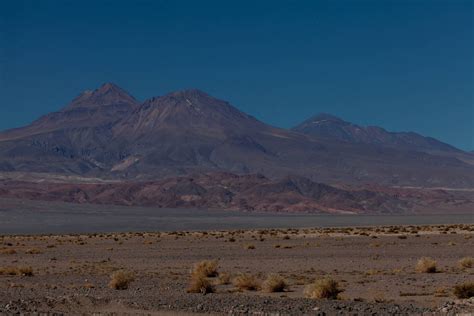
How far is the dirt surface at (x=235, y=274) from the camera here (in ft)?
58.6

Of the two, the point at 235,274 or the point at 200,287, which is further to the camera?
the point at 235,274

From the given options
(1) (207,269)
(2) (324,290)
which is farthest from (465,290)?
(1) (207,269)

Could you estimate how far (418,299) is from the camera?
19688mm

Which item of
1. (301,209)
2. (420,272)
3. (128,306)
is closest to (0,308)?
(128,306)

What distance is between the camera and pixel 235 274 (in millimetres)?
27844

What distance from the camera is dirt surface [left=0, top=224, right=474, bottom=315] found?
17.9 metres

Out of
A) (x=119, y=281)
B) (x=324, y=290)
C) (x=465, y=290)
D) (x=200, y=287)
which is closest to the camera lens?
(x=465, y=290)

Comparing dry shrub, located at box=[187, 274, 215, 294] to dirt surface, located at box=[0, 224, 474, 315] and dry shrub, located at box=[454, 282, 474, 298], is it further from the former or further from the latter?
dry shrub, located at box=[454, 282, 474, 298]

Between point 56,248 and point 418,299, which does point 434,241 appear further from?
point 418,299

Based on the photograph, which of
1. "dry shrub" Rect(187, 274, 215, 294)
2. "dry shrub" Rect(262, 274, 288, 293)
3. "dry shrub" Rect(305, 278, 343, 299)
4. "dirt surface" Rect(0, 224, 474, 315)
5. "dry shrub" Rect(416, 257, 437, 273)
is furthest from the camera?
"dry shrub" Rect(416, 257, 437, 273)

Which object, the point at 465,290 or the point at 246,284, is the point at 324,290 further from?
the point at 465,290

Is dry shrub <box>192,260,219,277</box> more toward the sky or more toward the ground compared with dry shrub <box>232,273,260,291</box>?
more toward the sky

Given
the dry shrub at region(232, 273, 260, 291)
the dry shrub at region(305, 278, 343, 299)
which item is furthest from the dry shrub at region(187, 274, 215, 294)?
the dry shrub at region(305, 278, 343, 299)

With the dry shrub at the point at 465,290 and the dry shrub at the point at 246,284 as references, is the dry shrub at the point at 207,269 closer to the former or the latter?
the dry shrub at the point at 246,284
